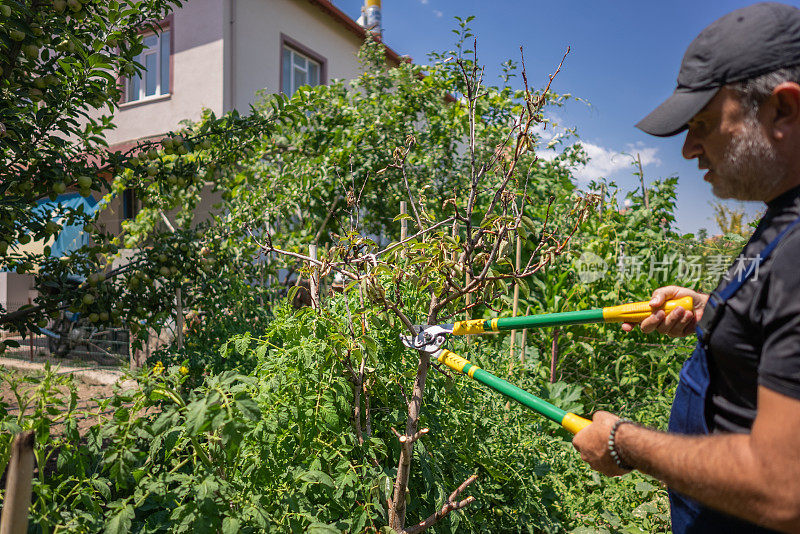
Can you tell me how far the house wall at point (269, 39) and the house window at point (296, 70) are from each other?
0.21m

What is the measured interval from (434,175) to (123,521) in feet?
16.7

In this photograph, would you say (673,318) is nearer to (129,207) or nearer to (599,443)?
(599,443)

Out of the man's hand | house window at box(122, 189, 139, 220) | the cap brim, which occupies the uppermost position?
house window at box(122, 189, 139, 220)

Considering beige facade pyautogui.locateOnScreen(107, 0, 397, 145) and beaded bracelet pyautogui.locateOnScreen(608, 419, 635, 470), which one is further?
beige facade pyautogui.locateOnScreen(107, 0, 397, 145)

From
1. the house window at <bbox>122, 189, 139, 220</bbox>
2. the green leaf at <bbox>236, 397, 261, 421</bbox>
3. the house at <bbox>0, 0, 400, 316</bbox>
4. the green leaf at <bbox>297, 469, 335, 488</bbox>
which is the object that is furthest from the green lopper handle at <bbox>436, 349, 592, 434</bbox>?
the house window at <bbox>122, 189, 139, 220</bbox>

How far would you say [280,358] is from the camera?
193 cm

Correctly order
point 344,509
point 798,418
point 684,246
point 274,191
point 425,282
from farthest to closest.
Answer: point 274,191, point 684,246, point 425,282, point 344,509, point 798,418

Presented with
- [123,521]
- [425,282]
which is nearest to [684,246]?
[425,282]

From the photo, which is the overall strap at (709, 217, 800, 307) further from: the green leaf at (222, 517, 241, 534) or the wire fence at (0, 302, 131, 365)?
the wire fence at (0, 302, 131, 365)

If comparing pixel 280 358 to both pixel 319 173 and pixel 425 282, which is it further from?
pixel 319 173

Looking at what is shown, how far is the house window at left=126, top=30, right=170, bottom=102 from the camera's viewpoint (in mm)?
8969

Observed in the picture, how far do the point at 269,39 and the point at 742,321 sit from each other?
31.0 feet

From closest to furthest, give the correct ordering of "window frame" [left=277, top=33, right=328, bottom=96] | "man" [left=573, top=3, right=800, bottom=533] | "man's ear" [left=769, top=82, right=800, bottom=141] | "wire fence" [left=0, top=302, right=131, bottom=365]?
"man" [left=573, top=3, right=800, bottom=533], "man's ear" [left=769, top=82, right=800, bottom=141], "wire fence" [left=0, top=302, right=131, bottom=365], "window frame" [left=277, top=33, right=328, bottom=96]

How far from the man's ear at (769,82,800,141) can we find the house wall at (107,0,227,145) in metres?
8.13
